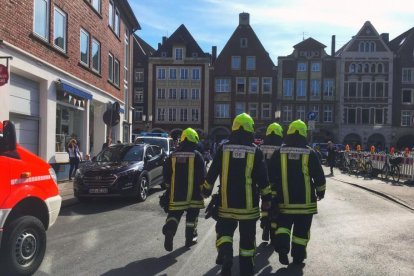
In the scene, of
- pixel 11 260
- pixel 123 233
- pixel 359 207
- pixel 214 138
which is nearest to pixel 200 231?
pixel 123 233

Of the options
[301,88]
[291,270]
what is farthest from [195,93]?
[291,270]

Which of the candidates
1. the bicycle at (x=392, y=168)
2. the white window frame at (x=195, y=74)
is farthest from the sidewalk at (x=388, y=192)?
the white window frame at (x=195, y=74)

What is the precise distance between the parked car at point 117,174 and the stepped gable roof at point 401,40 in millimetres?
49980

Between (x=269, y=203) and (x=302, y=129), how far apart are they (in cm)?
124

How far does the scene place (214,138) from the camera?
55.2 metres

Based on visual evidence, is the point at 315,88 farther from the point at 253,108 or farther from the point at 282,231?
the point at 282,231

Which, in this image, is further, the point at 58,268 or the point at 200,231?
the point at 200,231

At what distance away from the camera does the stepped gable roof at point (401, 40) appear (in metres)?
54.7

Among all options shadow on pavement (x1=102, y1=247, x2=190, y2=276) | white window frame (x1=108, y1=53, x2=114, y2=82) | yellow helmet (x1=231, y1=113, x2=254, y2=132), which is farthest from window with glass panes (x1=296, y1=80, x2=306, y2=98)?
yellow helmet (x1=231, y1=113, x2=254, y2=132)

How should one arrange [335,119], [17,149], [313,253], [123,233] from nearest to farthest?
1. [17,149]
2. [313,253]
3. [123,233]
4. [335,119]

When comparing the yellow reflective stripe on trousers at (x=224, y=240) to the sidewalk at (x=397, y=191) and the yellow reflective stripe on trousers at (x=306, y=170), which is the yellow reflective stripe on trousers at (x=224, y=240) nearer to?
the yellow reflective stripe on trousers at (x=306, y=170)

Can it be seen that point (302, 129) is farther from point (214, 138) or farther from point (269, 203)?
point (214, 138)

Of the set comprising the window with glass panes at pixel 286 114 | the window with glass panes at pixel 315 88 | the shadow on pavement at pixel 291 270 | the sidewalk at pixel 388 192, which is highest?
the window with glass panes at pixel 315 88

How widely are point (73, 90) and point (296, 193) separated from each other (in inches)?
525
